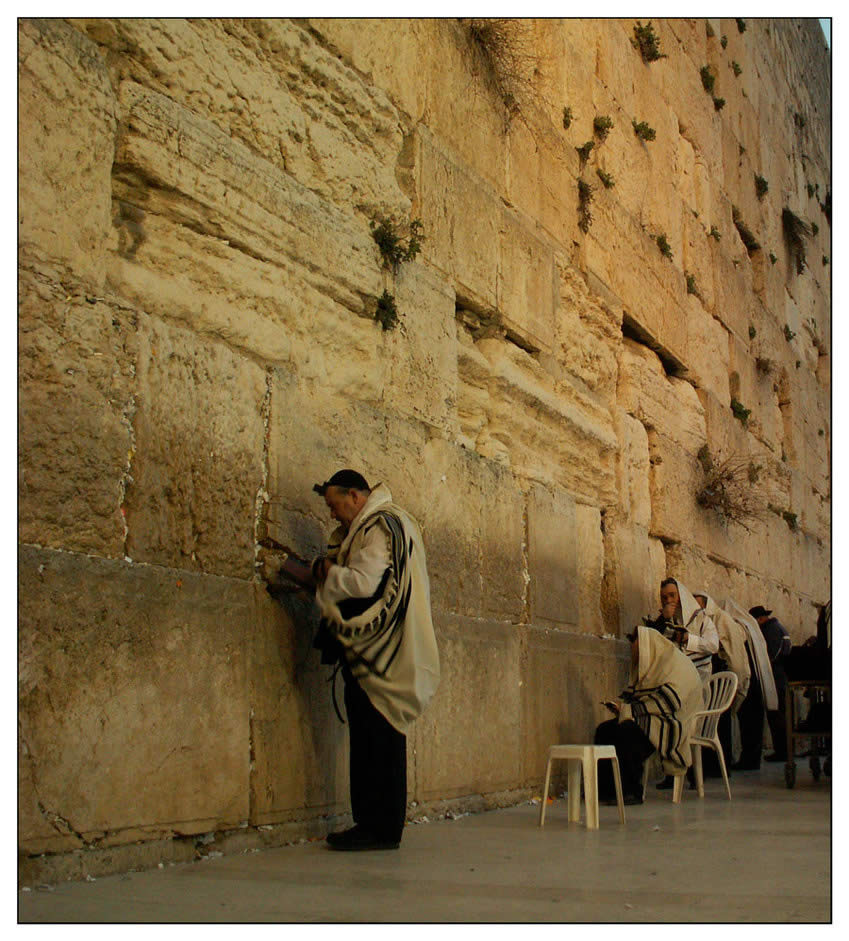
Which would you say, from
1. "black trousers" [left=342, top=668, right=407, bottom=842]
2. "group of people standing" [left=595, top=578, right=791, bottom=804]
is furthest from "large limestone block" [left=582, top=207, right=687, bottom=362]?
"black trousers" [left=342, top=668, right=407, bottom=842]

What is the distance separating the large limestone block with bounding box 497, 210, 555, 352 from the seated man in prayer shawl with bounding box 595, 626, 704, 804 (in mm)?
2035

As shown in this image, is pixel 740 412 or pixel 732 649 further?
pixel 740 412

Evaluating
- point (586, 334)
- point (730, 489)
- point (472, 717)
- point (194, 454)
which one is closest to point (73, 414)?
point (194, 454)

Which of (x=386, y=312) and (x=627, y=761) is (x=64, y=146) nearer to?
(x=386, y=312)

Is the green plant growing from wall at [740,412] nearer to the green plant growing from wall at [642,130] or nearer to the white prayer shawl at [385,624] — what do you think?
the green plant growing from wall at [642,130]

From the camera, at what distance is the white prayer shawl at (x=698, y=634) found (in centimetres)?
806

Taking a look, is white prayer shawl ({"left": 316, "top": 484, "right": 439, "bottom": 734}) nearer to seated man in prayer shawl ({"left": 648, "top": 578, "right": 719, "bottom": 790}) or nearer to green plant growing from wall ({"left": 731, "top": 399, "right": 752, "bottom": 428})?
seated man in prayer shawl ({"left": 648, "top": 578, "right": 719, "bottom": 790})

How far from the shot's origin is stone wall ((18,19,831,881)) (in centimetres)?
403

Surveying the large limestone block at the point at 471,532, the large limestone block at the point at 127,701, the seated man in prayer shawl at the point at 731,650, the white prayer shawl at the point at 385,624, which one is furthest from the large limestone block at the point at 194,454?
the seated man in prayer shawl at the point at 731,650

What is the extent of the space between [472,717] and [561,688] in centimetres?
146

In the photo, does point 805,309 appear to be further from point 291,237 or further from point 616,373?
point 291,237

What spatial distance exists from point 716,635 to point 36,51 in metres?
5.87

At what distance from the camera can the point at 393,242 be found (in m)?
6.10

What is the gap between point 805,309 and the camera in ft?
51.9
